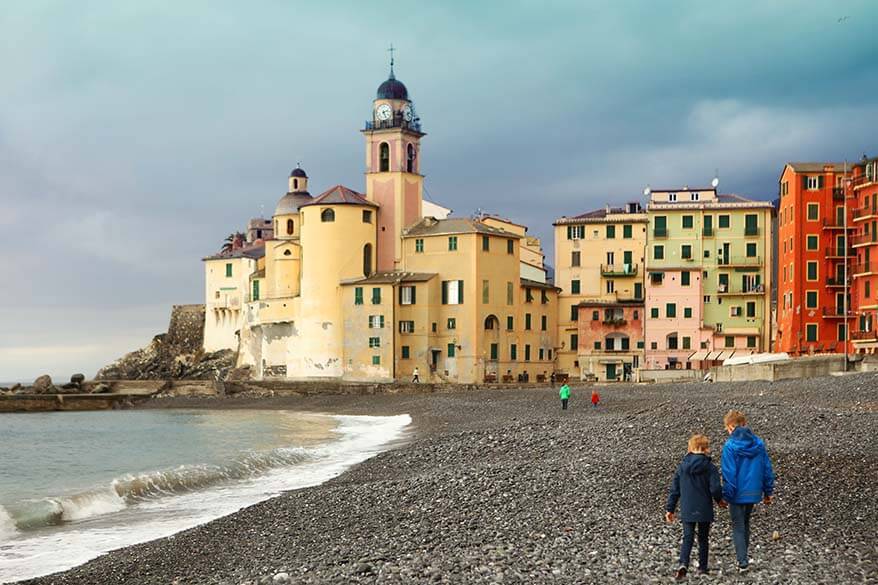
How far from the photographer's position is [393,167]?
253ft

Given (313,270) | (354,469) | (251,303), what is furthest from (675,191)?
(354,469)

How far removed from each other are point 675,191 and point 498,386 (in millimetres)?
19930

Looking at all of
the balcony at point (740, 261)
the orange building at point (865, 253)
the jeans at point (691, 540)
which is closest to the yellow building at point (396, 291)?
the balcony at point (740, 261)

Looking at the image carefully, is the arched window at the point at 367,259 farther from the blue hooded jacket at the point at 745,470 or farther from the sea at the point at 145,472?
the blue hooded jacket at the point at 745,470

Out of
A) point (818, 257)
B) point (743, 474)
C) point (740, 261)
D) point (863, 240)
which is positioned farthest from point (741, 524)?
point (740, 261)

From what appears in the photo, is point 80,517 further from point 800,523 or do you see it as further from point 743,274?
point 743,274

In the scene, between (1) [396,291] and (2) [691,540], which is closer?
(2) [691,540]

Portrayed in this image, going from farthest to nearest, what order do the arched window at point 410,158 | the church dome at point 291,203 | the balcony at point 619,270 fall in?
the church dome at point 291,203 < the arched window at point 410,158 < the balcony at point 619,270

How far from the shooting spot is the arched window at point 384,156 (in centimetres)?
7775

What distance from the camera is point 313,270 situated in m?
74.6

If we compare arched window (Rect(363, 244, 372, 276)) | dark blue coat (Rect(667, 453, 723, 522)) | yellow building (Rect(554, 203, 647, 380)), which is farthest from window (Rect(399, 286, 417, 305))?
dark blue coat (Rect(667, 453, 723, 522))

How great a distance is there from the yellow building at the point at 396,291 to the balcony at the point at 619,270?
4.24 m

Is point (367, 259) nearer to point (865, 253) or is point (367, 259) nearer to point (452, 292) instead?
point (452, 292)

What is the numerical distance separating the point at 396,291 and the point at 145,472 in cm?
4286
